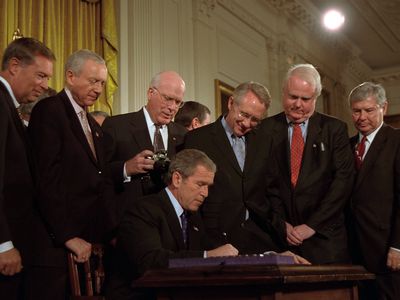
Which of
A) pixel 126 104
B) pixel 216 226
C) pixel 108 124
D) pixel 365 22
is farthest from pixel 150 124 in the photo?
pixel 365 22

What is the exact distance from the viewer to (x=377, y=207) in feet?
13.2

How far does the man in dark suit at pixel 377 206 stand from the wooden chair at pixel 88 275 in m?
1.75

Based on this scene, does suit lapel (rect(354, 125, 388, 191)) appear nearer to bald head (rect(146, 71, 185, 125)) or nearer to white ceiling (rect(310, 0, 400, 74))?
bald head (rect(146, 71, 185, 125))

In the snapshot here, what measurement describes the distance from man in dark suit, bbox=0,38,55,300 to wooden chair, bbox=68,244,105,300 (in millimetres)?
221

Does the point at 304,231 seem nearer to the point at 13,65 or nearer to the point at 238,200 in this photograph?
the point at 238,200


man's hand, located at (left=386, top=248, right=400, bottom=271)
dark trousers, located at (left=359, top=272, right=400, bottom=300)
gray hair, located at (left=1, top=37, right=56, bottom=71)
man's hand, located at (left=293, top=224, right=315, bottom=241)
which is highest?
gray hair, located at (left=1, top=37, right=56, bottom=71)

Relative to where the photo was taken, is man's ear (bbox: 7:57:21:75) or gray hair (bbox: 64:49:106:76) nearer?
man's ear (bbox: 7:57:21:75)

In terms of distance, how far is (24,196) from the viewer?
292cm

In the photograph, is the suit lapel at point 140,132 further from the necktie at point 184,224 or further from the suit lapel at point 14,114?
the suit lapel at point 14,114

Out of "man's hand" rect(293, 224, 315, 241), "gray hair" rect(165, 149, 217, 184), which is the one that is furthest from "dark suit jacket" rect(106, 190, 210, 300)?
"man's hand" rect(293, 224, 315, 241)

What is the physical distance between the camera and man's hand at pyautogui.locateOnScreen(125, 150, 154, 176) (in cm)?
348

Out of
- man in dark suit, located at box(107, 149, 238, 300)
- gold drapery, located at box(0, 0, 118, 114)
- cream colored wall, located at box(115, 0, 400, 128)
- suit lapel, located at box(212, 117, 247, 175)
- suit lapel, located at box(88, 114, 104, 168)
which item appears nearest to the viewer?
man in dark suit, located at box(107, 149, 238, 300)

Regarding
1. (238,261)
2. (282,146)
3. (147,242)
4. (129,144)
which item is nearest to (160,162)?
(129,144)

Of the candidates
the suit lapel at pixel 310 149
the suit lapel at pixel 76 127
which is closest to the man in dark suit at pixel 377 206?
the suit lapel at pixel 310 149
